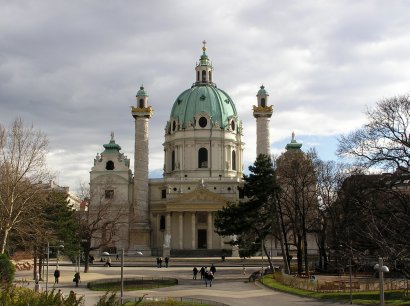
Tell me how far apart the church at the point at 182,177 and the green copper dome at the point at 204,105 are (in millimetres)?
183

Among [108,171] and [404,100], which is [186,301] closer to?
[404,100]

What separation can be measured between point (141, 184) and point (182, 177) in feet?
25.0

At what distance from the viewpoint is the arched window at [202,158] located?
111 m

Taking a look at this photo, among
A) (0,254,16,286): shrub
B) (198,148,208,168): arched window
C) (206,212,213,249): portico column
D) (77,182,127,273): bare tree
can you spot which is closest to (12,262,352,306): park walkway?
(0,254,16,286): shrub

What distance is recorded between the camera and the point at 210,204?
3986 inches

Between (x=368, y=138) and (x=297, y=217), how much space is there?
2195 cm

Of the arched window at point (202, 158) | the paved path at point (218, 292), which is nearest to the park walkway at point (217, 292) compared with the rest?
the paved path at point (218, 292)

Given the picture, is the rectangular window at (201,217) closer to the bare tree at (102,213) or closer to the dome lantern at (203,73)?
the bare tree at (102,213)

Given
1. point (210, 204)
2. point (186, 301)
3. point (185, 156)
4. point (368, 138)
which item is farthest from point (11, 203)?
point (185, 156)

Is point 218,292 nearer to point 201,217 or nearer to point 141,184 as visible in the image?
point 201,217

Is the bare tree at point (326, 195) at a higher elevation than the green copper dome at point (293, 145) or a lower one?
lower

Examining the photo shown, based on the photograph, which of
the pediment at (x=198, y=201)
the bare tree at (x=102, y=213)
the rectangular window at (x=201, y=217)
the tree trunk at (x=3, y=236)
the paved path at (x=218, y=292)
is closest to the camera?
the paved path at (x=218, y=292)

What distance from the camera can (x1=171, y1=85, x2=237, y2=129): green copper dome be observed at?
11275 cm

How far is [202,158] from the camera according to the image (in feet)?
365
